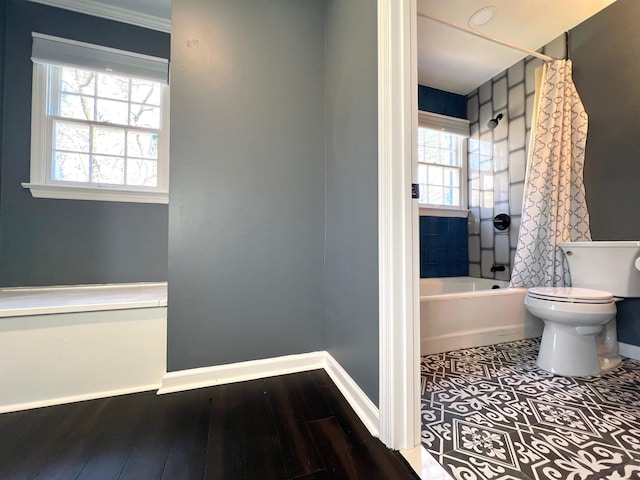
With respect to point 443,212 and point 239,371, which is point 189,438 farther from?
point 443,212

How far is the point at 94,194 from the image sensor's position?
185 centimetres

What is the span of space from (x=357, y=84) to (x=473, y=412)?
5.36 ft

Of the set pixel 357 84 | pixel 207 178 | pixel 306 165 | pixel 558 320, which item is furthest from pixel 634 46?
pixel 207 178

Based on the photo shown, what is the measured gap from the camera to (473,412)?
1.14 metres

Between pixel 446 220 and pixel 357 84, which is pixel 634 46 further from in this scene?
pixel 357 84

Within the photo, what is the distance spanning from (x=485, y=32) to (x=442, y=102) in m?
0.77

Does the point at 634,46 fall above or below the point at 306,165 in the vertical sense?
above

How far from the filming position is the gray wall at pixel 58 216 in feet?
5.57

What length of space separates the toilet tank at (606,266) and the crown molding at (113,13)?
11.7 feet

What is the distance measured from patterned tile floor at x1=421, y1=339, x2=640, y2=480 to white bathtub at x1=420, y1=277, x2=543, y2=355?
186 mm

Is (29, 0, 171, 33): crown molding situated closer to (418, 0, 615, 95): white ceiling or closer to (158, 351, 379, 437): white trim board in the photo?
(418, 0, 615, 95): white ceiling

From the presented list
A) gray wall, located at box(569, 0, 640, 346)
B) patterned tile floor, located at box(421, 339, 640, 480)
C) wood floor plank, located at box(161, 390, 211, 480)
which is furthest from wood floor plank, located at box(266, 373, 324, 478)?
gray wall, located at box(569, 0, 640, 346)

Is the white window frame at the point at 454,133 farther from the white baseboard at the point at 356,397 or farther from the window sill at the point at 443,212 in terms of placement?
the white baseboard at the point at 356,397

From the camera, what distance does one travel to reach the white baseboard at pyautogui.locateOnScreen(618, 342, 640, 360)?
167cm
